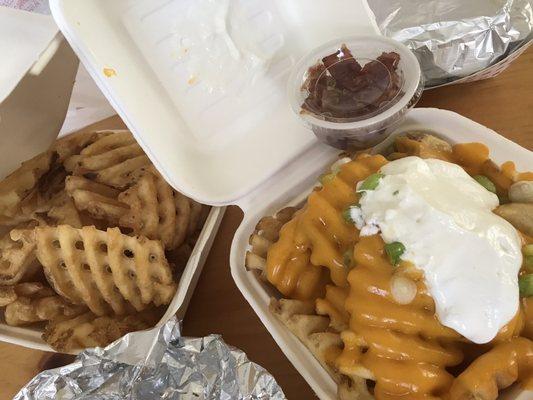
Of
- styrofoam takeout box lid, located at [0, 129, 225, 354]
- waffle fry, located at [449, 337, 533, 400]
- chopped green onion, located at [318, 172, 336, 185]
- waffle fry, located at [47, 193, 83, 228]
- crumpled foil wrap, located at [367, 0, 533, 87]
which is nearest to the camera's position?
waffle fry, located at [449, 337, 533, 400]

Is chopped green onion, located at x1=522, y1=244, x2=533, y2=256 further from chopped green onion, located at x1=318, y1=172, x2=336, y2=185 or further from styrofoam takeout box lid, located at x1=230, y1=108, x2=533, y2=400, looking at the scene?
chopped green onion, located at x1=318, y1=172, x2=336, y2=185

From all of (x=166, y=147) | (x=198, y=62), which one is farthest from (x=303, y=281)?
(x=198, y=62)

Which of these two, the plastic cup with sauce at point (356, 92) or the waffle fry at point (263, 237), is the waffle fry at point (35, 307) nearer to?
the waffle fry at point (263, 237)

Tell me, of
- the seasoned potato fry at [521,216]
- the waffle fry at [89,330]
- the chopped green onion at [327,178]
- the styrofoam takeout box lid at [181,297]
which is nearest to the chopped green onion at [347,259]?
the chopped green onion at [327,178]

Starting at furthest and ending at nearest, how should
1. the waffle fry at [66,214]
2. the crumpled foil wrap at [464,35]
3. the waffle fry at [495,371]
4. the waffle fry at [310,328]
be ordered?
the crumpled foil wrap at [464,35], the waffle fry at [66,214], the waffle fry at [310,328], the waffle fry at [495,371]

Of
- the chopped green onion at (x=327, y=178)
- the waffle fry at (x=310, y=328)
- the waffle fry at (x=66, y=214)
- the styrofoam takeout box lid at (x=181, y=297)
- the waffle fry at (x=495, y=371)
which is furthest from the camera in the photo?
the waffle fry at (x=66, y=214)

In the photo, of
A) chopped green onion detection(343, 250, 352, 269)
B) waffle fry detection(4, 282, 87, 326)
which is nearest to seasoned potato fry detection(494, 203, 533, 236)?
chopped green onion detection(343, 250, 352, 269)

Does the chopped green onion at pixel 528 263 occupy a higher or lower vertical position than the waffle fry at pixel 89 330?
lower
